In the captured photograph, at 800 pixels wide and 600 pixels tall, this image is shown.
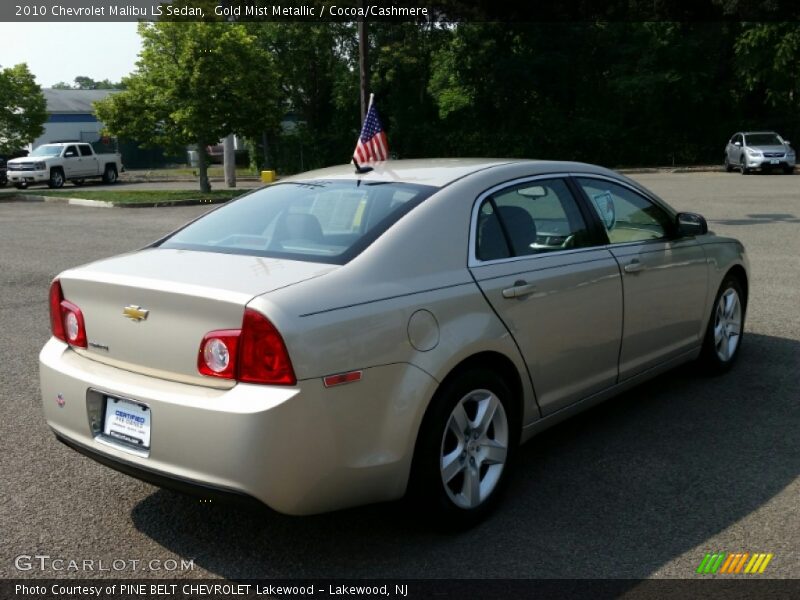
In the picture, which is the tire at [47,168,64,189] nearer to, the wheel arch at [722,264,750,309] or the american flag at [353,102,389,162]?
the american flag at [353,102,389,162]

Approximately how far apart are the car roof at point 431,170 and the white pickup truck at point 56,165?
3267cm

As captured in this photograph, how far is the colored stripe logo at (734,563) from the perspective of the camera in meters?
3.56

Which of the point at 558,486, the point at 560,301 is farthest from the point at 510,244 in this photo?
the point at 558,486

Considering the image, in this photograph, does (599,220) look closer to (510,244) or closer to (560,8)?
(510,244)

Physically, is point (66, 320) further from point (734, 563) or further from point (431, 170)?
point (734, 563)

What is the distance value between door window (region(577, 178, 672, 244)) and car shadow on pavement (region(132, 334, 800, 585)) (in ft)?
3.72

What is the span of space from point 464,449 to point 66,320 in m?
1.88

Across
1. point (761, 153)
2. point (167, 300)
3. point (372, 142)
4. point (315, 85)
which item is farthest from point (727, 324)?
point (315, 85)

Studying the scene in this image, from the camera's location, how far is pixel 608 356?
4871 millimetres

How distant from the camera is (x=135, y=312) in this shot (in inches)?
143

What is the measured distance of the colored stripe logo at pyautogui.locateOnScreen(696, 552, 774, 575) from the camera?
356cm

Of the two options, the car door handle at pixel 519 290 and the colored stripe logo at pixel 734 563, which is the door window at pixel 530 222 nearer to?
the car door handle at pixel 519 290

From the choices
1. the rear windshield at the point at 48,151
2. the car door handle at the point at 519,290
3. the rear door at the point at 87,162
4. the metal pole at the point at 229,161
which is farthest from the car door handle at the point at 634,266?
the rear door at the point at 87,162

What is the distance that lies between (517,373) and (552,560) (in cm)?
91
